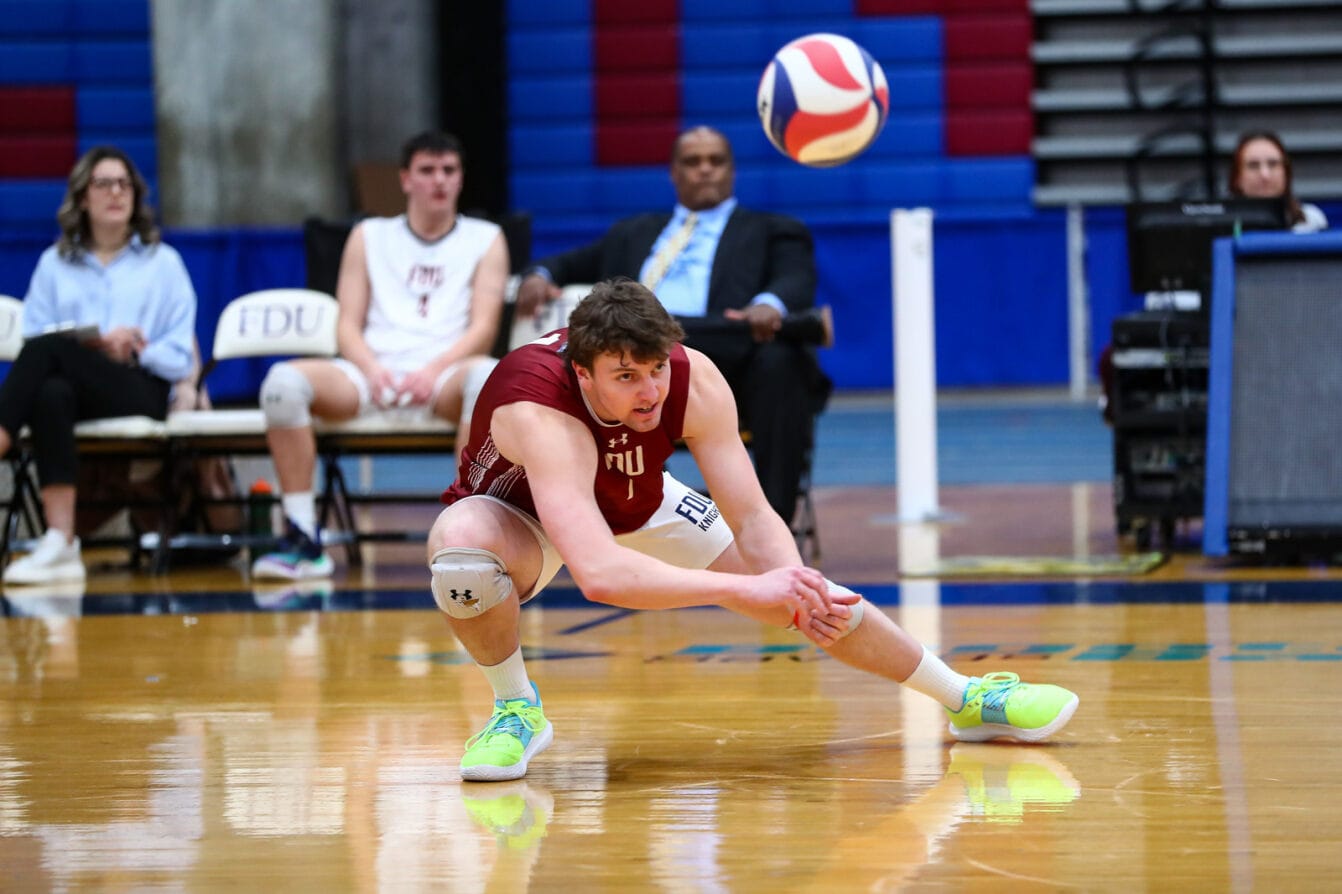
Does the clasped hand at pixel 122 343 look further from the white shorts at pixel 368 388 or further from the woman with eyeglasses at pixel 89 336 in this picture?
the white shorts at pixel 368 388

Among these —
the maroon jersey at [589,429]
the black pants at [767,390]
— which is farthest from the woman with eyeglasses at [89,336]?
the maroon jersey at [589,429]

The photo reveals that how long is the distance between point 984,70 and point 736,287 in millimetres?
7709

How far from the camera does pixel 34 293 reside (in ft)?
20.7

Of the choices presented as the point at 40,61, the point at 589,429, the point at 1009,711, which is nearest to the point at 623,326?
the point at 589,429

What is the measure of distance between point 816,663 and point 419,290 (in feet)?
8.24

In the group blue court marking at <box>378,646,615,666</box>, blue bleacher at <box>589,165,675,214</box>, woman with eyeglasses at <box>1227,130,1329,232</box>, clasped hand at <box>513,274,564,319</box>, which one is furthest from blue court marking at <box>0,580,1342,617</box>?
blue bleacher at <box>589,165,675,214</box>

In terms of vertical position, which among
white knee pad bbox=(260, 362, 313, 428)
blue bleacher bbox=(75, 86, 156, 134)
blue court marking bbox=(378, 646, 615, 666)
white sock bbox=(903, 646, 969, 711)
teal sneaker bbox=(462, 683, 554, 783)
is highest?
blue bleacher bbox=(75, 86, 156, 134)

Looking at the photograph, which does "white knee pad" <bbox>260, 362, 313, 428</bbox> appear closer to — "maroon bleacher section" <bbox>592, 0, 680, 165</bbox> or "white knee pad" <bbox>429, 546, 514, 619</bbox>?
"white knee pad" <bbox>429, 546, 514, 619</bbox>

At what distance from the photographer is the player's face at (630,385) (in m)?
2.91

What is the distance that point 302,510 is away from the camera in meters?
5.90

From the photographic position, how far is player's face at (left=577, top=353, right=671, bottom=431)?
9.54 ft

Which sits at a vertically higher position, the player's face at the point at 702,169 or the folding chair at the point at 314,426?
the player's face at the point at 702,169

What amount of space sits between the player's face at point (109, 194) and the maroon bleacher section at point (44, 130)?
7.63 meters

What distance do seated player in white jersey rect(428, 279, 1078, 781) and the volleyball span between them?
6.08 feet
